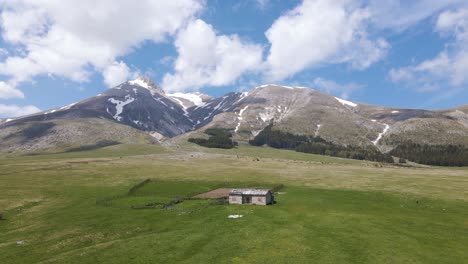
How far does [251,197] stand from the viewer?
83188 millimetres

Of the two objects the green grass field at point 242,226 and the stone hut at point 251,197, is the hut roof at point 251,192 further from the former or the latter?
the green grass field at point 242,226

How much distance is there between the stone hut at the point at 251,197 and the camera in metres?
81.3

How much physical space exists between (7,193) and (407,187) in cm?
11991

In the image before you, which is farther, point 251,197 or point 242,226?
point 251,197

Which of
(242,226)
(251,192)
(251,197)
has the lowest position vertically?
(242,226)

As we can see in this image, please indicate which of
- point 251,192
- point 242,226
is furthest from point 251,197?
point 242,226

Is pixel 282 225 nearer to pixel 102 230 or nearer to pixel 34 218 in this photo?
pixel 102 230

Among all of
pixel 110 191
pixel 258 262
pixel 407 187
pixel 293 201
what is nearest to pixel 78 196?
pixel 110 191

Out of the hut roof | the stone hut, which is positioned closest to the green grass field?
the stone hut

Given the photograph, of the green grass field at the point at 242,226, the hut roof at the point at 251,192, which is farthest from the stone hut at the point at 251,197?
the green grass field at the point at 242,226

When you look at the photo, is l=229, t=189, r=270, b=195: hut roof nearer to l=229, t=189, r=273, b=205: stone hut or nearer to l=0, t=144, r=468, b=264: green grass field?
l=229, t=189, r=273, b=205: stone hut

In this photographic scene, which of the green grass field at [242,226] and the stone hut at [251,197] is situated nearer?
the green grass field at [242,226]

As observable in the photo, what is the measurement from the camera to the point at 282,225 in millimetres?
59531

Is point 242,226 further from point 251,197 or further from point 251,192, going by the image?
point 251,192
